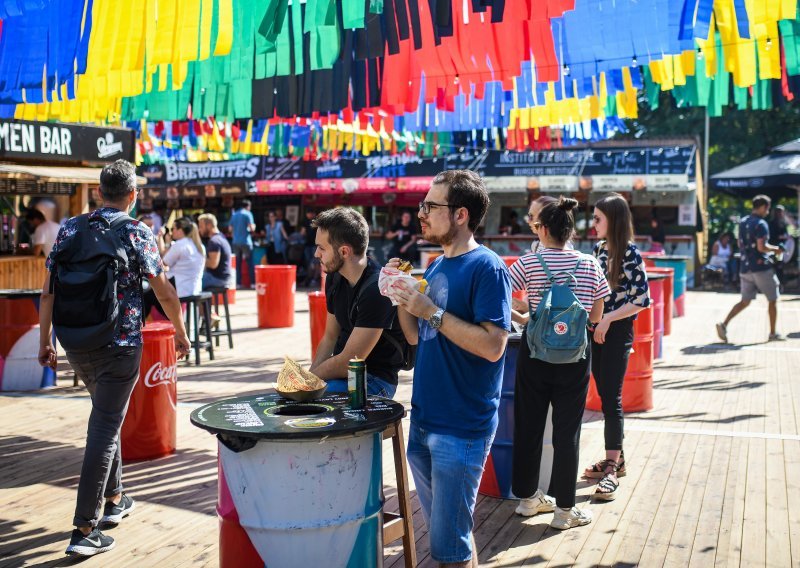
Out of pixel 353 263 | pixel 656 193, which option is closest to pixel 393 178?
pixel 656 193

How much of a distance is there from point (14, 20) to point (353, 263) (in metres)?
5.83

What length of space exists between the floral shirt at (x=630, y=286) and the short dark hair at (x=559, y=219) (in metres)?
0.85

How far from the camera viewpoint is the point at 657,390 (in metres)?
8.84

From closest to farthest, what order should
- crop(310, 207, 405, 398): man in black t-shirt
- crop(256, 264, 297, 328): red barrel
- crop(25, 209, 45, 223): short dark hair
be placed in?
crop(310, 207, 405, 398): man in black t-shirt
crop(25, 209, 45, 223): short dark hair
crop(256, 264, 297, 328): red barrel

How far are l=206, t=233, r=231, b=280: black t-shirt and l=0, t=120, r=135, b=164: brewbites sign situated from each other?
2718 millimetres

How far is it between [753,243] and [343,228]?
30.3 ft

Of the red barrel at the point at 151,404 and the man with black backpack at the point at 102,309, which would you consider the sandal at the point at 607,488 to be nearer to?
the man with black backpack at the point at 102,309

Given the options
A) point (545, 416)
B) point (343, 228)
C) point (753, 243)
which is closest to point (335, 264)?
point (343, 228)

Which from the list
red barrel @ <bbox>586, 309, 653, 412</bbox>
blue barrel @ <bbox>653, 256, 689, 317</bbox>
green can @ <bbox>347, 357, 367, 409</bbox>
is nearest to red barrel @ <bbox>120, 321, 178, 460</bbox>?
green can @ <bbox>347, 357, 367, 409</bbox>

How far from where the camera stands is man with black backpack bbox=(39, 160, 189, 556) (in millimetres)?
4320

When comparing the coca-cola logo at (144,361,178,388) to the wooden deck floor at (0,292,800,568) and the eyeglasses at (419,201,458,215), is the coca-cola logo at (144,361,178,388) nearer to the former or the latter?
the wooden deck floor at (0,292,800,568)

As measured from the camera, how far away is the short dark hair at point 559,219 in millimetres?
4766

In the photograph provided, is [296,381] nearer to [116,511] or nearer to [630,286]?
[116,511]

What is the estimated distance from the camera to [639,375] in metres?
7.73
